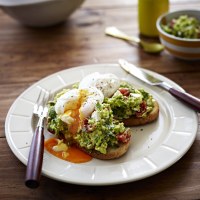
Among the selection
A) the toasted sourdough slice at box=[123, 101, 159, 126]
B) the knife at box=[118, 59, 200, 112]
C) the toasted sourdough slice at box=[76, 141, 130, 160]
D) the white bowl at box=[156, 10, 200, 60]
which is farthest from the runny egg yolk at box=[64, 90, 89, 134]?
the white bowl at box=[156, 10, 200, 60]

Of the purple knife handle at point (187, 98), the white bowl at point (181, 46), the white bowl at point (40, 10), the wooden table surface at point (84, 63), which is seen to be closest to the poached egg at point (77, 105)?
the wooden table surface at point (84, 63)

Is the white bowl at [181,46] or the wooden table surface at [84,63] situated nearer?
the wooden table surface at [84,63]

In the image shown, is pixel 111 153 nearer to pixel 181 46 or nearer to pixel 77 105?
pixel 77 105

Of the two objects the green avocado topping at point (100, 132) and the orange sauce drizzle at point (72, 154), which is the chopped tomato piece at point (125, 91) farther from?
the orange sauce drizzle at point (72, 154)

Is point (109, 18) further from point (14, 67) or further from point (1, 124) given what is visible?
point (1, 124)

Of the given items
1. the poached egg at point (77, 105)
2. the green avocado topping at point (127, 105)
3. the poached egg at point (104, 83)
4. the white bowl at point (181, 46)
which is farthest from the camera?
the white bowl at point (181, 46)

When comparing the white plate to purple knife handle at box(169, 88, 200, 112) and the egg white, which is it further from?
the egg white

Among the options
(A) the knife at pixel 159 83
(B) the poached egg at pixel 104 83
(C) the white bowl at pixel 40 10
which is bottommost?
(A) the knife at pixel 159 83
